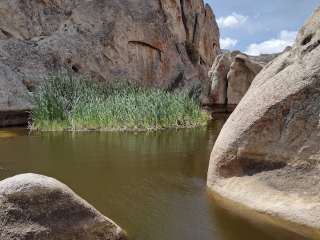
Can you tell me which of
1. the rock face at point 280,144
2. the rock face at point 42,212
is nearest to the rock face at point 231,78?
the rock face at point 280,144

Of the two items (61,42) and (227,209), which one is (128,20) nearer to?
(61,42)

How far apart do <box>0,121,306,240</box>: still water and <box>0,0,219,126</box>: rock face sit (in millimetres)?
6950

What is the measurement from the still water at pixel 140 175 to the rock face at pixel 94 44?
22.8ft

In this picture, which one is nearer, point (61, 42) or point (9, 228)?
point (9, 228)

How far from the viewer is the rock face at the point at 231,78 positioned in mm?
24312

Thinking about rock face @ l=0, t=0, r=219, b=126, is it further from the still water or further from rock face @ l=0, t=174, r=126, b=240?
rock face @ l=0, t=174, r=126, b=240

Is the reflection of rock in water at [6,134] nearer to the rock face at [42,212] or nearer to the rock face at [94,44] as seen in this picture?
the rock face at [94,44]

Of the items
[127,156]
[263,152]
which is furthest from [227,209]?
[127,156]

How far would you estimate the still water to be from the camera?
5.01m

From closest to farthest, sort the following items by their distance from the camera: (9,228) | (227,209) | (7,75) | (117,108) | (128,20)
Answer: (9,228)
(227,209)
(117,108)
(7,75)
(128,20)

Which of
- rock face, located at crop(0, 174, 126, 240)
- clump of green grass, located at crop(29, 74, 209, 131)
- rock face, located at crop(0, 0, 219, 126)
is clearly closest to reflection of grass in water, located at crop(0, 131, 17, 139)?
clump of green grass, located at crop(29, 74, 209, 131)

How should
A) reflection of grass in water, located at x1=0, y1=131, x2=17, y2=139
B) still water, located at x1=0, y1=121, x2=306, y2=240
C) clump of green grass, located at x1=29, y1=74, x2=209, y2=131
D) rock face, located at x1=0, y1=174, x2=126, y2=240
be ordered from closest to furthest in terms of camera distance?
rock face, located at x1=0, y1=174, x2=126, y2=240 → still water, located at x1=0, y1=121, x2=306, y2=240 → reflection of grass in water, located at x1=0, y1=131, x2=17, y2=139 → clump of green grass, located at x1=29, y1=74, x2=209, y2=131

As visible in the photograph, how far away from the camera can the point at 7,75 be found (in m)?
19.0

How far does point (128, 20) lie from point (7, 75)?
353 inches
